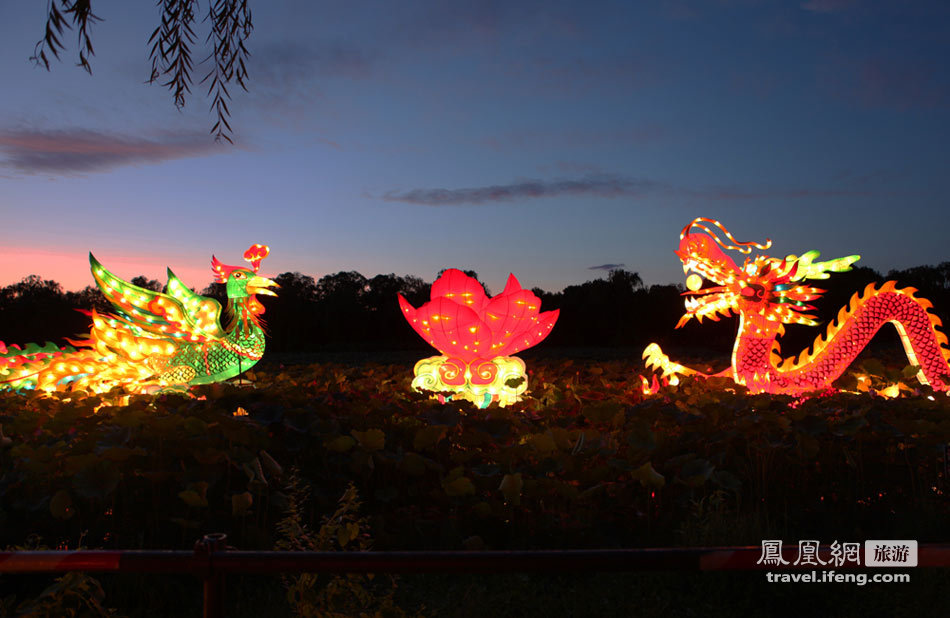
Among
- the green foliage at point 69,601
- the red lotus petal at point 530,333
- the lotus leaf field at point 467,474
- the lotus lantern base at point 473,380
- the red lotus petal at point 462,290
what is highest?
the red lotus petal at point 462,290

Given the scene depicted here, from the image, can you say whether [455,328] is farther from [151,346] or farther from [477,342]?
[151,346]

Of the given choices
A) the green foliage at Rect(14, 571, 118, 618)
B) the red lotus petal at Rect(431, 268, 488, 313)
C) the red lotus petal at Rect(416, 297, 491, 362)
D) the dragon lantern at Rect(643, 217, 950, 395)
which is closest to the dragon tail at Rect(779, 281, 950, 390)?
the dragon lantern at Rect(643, 217, 950, 395)

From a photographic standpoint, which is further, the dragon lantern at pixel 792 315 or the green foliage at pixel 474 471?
the dragon lantern at pixel 792 315

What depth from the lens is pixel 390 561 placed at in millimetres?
1714

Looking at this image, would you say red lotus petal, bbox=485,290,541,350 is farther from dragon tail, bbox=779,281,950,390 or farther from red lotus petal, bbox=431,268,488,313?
dragon tail, bbox=779,281,950,390

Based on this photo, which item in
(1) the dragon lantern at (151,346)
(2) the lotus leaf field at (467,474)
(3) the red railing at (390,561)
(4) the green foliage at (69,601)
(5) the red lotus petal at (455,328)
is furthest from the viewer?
(1) the dragon lantern at (151,346)

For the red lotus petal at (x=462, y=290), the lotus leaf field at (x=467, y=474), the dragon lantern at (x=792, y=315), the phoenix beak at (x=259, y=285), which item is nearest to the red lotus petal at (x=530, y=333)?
the red lotus petal at (x=462, y=290)

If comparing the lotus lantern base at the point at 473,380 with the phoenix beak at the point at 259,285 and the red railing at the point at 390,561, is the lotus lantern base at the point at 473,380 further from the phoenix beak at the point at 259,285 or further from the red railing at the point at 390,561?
the red railing at the point at 390,561

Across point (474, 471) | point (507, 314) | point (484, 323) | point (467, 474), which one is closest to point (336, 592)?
point (474, 471)

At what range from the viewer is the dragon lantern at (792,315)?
648 centimetres

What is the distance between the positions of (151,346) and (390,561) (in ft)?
18.6

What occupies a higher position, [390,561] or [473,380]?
[473,380]

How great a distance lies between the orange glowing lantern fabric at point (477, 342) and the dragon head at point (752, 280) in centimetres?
158

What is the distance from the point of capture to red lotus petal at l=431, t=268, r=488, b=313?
6.98 m
